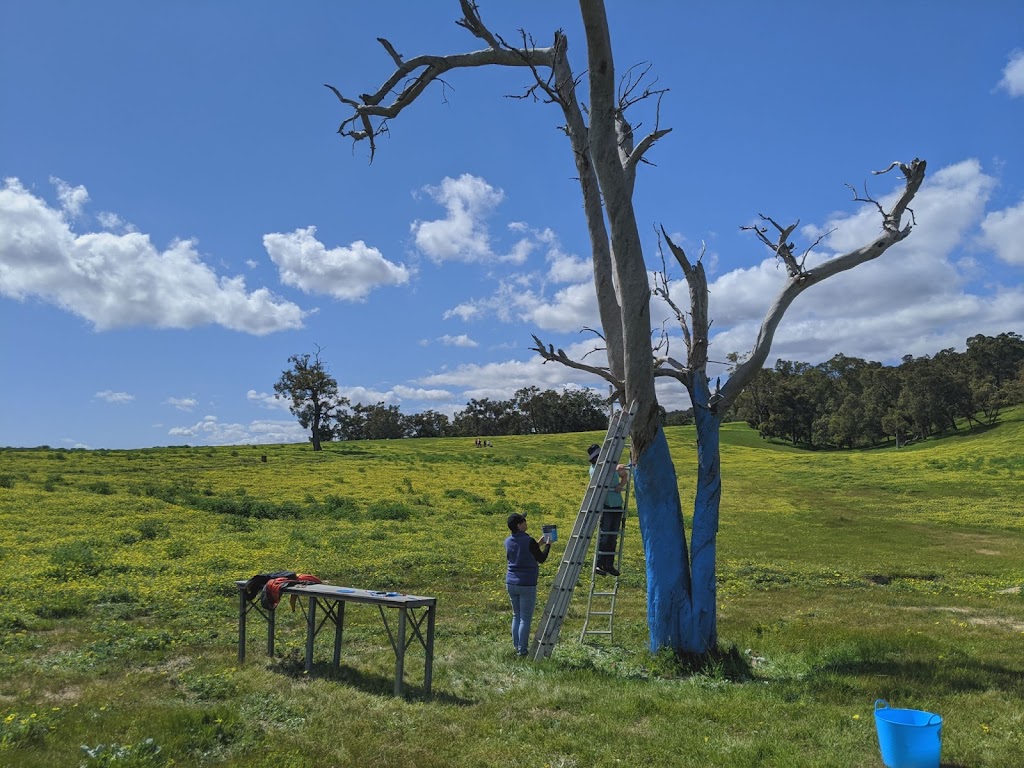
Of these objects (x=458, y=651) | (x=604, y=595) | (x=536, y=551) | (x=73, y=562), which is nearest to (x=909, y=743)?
(x=536, y=551)

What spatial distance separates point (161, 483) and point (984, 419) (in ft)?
377

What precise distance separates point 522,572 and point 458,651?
1643 mm

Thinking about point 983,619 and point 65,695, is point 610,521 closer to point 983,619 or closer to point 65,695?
point 65,695

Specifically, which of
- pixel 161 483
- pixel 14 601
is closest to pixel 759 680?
pixel 14 601

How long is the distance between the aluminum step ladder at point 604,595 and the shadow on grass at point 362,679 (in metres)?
3.03

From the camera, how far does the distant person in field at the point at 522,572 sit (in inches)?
400

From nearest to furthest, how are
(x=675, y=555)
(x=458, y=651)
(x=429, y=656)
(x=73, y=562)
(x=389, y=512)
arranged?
(x=429, y=656)
(x=675, y=555)
(x=458, y=651)
(x=73, y=562)
(x=389, y=512)

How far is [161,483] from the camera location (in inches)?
1426

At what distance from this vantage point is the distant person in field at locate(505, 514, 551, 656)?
10.2 meters

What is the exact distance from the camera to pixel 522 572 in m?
10.2

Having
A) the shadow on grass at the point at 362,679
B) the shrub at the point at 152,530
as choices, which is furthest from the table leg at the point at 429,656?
the shrub at the point at 152,530

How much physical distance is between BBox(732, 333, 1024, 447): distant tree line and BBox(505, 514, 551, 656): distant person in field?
336 ft

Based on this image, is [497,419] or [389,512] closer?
[389,512]

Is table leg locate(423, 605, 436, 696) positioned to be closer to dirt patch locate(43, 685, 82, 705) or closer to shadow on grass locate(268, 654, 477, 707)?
→ shadow on grass locate(268, 654, 477, 707)
